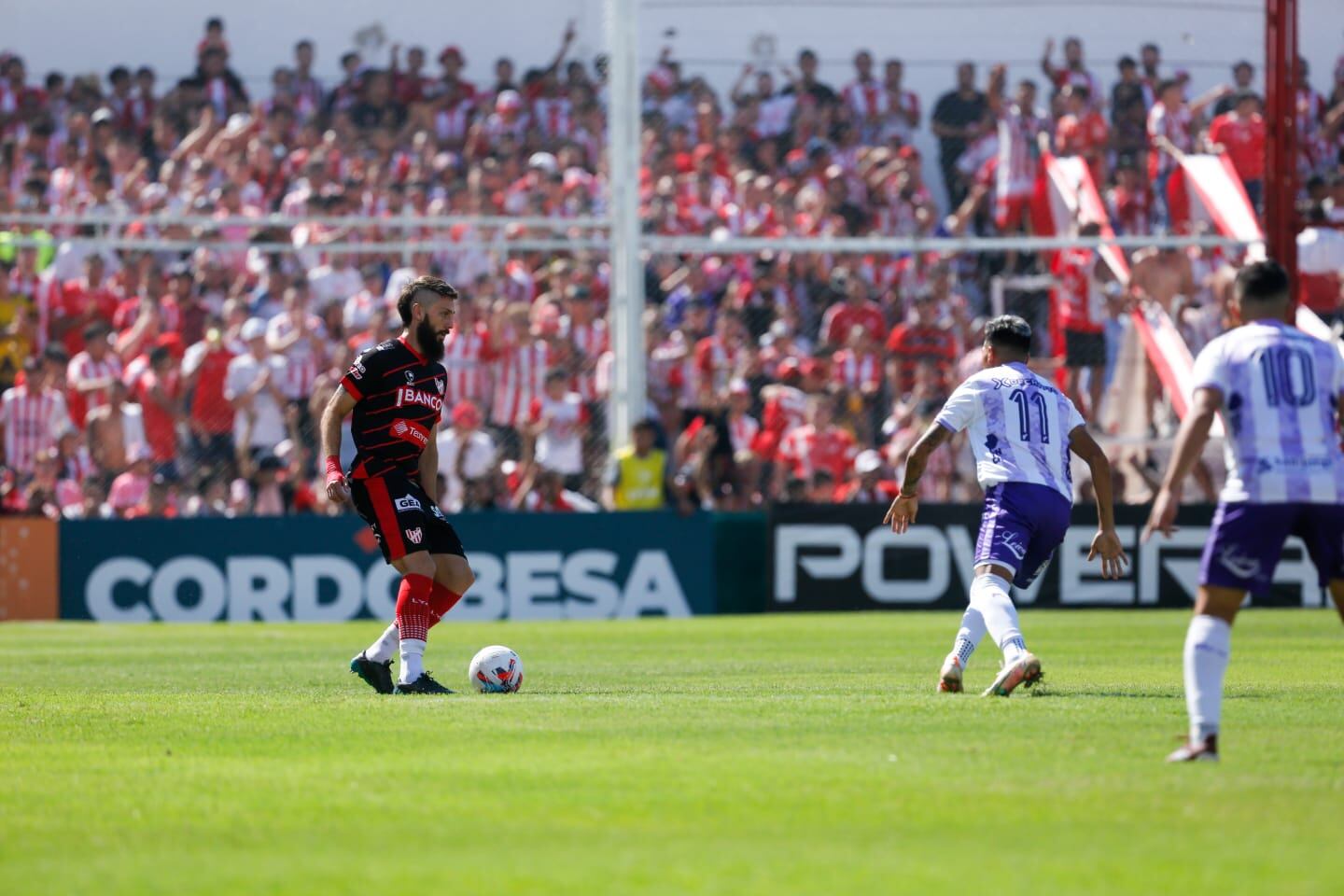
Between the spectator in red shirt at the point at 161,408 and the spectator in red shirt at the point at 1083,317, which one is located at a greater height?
the spectator in red shirt at the point at 1083,317

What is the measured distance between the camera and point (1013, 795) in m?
6.56

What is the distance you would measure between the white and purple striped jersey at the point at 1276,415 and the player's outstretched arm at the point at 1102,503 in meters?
2.36

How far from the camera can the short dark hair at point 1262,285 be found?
7.61 metres

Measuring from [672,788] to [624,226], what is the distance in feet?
51.2

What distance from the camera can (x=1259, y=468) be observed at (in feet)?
24.3

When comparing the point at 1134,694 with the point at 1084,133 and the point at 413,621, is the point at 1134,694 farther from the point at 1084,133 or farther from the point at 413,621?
the point at 1084,133

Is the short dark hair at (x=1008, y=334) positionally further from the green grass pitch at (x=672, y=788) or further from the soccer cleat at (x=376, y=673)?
the soccer cleat at (x=376, y=673)

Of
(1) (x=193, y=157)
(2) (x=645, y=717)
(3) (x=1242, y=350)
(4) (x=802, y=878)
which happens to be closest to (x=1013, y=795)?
(4) (x=802, y=878)

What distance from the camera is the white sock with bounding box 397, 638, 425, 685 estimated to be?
1063 cm

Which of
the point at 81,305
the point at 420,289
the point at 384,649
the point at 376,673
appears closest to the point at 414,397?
the point at 420,289

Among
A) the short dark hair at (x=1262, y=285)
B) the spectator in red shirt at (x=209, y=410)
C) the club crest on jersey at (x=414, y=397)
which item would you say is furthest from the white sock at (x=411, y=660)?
the spectator in red shirt at (x=209, y=410)

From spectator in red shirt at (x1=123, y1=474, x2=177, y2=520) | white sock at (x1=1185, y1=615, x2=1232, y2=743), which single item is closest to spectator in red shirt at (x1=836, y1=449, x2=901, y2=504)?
spectator in red shirt at (x1=123, y1=474, x2=177, y2=520)

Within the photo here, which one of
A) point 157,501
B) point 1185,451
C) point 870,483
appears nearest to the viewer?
point 1185,451

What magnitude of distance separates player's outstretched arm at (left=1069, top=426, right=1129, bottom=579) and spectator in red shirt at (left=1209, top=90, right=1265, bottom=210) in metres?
13.4
